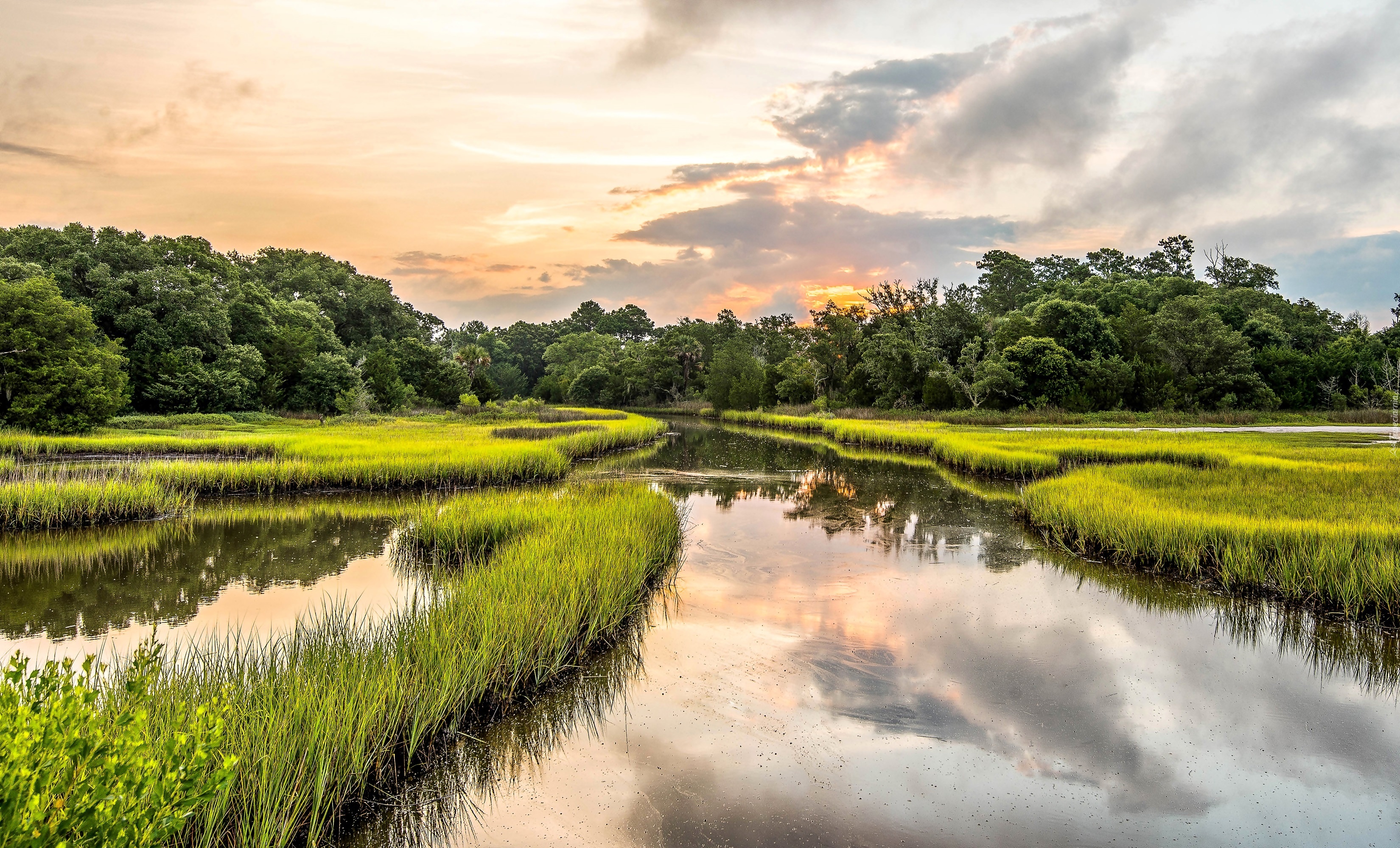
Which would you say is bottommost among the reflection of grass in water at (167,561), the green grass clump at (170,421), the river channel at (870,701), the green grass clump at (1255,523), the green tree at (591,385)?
the reflection of grass in water at (167,561)

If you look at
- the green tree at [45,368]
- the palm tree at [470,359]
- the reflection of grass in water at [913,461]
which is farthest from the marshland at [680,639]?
the palm tree at [470,359]

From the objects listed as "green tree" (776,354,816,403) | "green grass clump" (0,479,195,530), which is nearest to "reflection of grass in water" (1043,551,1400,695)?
"green grass clump" (0,479,195,530)

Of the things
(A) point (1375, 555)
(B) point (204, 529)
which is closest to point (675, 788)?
(A) point (1375, 555)

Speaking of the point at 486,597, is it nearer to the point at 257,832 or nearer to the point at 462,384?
the point at 257,832

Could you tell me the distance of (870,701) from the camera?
5352 mm

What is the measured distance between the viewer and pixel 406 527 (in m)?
10.8

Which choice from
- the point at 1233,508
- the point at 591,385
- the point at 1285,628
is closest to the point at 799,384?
the point at 591,385

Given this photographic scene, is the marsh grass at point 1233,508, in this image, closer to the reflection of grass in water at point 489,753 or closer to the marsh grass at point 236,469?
the reflection of grass in water at point 489,753

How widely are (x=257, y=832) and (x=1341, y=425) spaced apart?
39418 mm

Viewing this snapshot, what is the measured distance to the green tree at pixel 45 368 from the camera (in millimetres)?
21422

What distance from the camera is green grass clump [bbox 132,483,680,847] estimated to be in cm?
326

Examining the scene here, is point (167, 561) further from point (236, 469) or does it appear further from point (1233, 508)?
point (1233, 508)

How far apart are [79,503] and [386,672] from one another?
33.9ft

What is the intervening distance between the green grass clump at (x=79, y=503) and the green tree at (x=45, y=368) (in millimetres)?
13862
